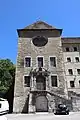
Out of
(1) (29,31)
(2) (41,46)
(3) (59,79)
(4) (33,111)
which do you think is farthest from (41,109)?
(1) (29,31)

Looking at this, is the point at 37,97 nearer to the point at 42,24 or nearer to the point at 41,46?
the point at 41,46

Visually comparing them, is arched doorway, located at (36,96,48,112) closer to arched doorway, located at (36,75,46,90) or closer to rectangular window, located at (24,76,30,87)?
arched doorway, located at (36,75,46,90)

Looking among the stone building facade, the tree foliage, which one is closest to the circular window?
the stone building facade

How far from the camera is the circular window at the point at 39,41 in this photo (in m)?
33.2

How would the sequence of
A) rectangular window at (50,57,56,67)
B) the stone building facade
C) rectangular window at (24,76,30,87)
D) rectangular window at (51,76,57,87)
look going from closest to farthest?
1. the stone building facade
2. rectangular window at (24,76,30,87)
3. rectangular window at (51,76,57,87)
4. rectangular window at (50,57,56,67)

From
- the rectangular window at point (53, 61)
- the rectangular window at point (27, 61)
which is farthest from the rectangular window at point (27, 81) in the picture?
the rectangular window at point (53, 61)

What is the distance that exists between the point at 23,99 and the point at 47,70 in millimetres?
6444

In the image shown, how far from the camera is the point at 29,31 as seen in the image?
1340 inches

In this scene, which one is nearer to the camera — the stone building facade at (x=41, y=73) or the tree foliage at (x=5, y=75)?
the stone building facade at (x=41, y=73)

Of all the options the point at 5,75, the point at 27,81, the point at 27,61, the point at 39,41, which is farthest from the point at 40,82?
the point at 5,75

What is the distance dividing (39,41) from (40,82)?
808 cm

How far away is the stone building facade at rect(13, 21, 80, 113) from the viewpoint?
2856 cm

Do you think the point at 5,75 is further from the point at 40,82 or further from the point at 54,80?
the point at 54,80

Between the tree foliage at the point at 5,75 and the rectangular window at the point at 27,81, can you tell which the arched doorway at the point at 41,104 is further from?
the tree foliage at the point at 5,75
